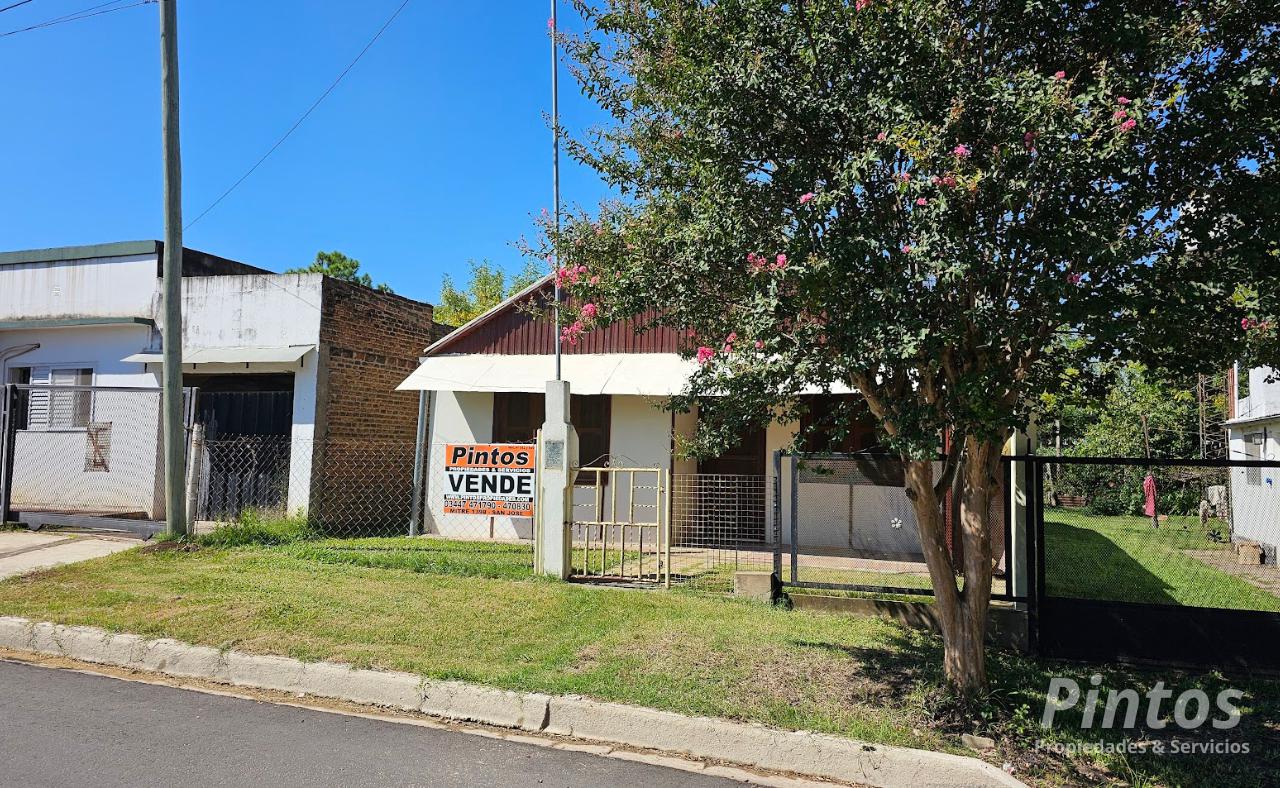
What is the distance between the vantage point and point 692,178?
5.36 metres

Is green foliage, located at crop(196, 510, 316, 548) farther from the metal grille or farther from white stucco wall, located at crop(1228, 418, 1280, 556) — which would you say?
white stucco wall, located at crop(1228, 418, 1280, 556)

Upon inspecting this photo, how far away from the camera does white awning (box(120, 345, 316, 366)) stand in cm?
1203

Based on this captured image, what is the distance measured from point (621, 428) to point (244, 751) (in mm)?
8500

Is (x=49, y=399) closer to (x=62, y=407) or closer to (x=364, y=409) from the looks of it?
(x=62, y=407)

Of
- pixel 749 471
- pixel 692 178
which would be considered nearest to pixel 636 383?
pixel 749 471

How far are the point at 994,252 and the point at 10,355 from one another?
17077 millimetres

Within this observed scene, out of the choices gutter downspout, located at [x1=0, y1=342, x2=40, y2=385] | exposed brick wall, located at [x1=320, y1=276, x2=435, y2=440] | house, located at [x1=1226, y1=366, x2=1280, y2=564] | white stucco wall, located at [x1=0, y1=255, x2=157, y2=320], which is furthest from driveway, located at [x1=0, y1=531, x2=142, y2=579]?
house, located at [x1=1226, y1=366, x2=1280, y2=564]

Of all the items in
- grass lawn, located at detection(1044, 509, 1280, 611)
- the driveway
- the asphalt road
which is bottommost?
the asphalt road

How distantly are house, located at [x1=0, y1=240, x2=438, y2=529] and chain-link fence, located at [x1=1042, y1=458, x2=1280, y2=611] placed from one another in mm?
10307

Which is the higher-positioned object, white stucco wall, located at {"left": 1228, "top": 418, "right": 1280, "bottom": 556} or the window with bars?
the window with bars

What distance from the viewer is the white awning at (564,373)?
11469 mm

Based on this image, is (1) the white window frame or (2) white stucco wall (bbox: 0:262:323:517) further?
(1) the white window frame

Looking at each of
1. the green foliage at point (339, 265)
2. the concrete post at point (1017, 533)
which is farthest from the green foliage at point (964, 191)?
the green foliage at point (339, 265)

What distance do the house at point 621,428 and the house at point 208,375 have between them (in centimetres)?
117
